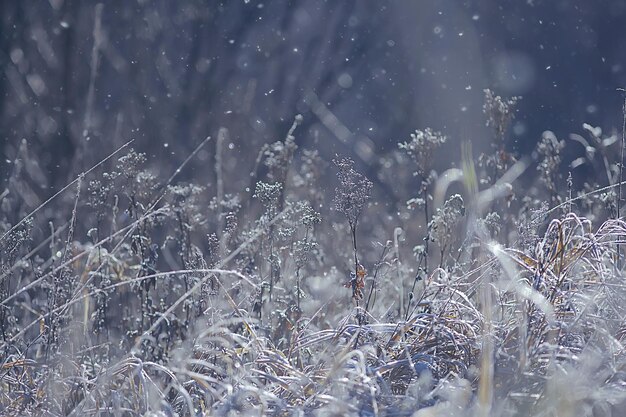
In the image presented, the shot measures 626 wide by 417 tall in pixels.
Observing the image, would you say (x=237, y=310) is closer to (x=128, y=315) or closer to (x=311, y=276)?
(x=128, y=315)

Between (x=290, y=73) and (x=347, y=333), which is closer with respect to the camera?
(x=347, y=333)

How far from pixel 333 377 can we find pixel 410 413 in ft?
0.77

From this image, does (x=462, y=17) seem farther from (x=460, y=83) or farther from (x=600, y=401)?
(x=600, y=401)

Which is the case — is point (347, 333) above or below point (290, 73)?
above

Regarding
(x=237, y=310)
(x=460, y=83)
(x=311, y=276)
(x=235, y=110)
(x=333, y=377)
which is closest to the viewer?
(x=333, y=377)

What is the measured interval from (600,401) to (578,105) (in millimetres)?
8569

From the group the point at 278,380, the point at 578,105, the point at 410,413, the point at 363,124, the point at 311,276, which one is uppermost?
Answer: the point at 278,380

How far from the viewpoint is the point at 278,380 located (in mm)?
2629

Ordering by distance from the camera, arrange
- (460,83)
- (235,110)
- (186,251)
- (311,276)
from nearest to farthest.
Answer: (186,251)
(311,276)
(235,110)
(460,83)

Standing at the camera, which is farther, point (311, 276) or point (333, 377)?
point (311, 276)

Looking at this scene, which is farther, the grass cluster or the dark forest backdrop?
the dark forest backdrop

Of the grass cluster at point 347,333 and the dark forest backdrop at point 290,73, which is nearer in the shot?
the grass cluster at point 347,333

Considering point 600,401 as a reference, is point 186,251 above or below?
above

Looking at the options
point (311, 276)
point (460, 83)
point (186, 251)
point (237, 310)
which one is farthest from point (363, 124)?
point (237, 310)
